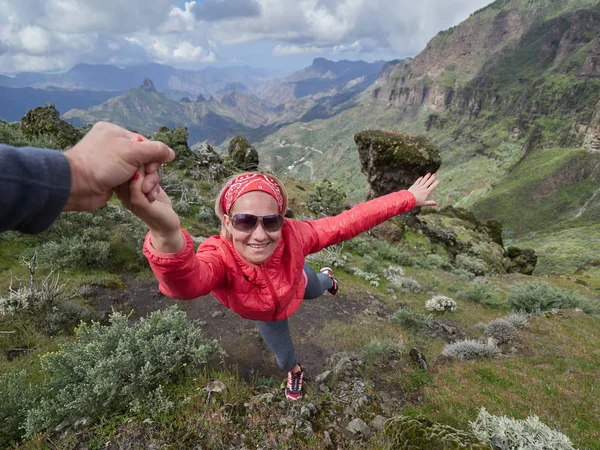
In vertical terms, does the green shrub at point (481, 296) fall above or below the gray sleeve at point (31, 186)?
below

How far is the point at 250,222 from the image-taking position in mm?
2695

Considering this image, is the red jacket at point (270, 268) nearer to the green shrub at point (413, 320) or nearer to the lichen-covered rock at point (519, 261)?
the green shrub at point (413, 320)

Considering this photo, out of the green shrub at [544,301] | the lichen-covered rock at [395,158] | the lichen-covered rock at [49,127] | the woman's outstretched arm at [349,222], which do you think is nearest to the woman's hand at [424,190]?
the woman's outstretched arm at [349,222]

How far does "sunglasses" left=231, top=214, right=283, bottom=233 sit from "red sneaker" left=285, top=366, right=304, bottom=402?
254cm

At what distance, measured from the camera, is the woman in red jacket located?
212 centimetres

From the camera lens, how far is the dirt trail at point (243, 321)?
18.5ft

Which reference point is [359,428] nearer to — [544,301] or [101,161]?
[101,161]

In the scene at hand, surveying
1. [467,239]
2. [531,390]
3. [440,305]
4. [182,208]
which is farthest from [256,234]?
[467,239]

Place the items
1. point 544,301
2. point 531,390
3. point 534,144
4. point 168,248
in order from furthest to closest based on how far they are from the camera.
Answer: point 534,144
point 544,301
point 531,390
point 168,248

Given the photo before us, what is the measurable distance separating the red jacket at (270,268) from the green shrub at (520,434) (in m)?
2.69

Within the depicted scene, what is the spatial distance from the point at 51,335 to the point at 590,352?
427 inches

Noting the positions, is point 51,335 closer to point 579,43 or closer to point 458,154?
point 458,154

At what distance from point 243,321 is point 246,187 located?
5139 millimetres

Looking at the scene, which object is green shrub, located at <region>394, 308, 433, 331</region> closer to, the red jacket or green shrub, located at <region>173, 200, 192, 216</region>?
the red jacket
